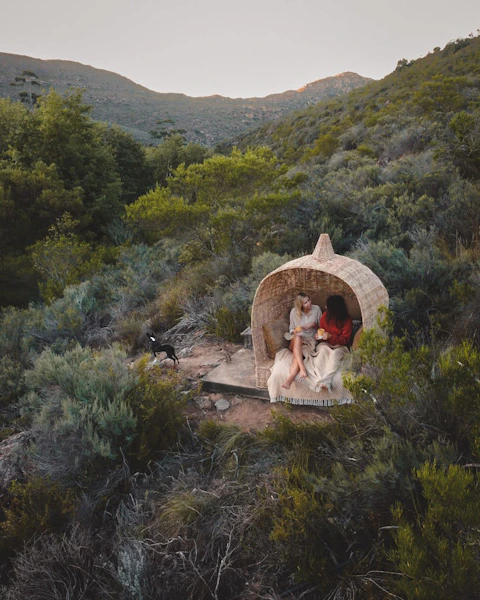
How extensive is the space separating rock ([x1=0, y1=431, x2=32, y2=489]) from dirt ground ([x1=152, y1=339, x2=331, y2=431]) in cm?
174

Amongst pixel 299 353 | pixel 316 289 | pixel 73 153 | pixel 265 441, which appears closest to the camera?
pixel 265 441

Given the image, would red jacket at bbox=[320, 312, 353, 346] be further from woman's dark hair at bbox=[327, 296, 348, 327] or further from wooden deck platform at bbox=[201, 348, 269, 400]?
wooden deck platform at bbox=[201, 348, 269, 400]

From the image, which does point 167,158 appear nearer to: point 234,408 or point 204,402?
point 204,402

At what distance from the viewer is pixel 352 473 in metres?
2.82

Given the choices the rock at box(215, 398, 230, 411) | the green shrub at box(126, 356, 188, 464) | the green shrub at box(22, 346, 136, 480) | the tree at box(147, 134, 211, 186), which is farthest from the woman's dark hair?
the tree at box(147, 134, 211, 186)

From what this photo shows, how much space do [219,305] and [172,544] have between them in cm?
452

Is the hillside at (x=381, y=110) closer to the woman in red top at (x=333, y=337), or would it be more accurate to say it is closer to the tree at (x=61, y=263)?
the tree at (x=61, y=263)

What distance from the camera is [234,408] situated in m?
4.72

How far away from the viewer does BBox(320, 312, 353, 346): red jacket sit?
4586 millimetres

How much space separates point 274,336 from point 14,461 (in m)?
3.12

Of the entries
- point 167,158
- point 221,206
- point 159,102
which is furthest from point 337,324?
point 159,102

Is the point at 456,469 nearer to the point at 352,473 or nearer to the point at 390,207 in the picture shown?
the point at 352,473

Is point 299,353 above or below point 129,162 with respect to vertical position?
below

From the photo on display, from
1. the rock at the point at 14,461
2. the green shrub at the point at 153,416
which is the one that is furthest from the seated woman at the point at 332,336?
the rock at the point at 14,461
